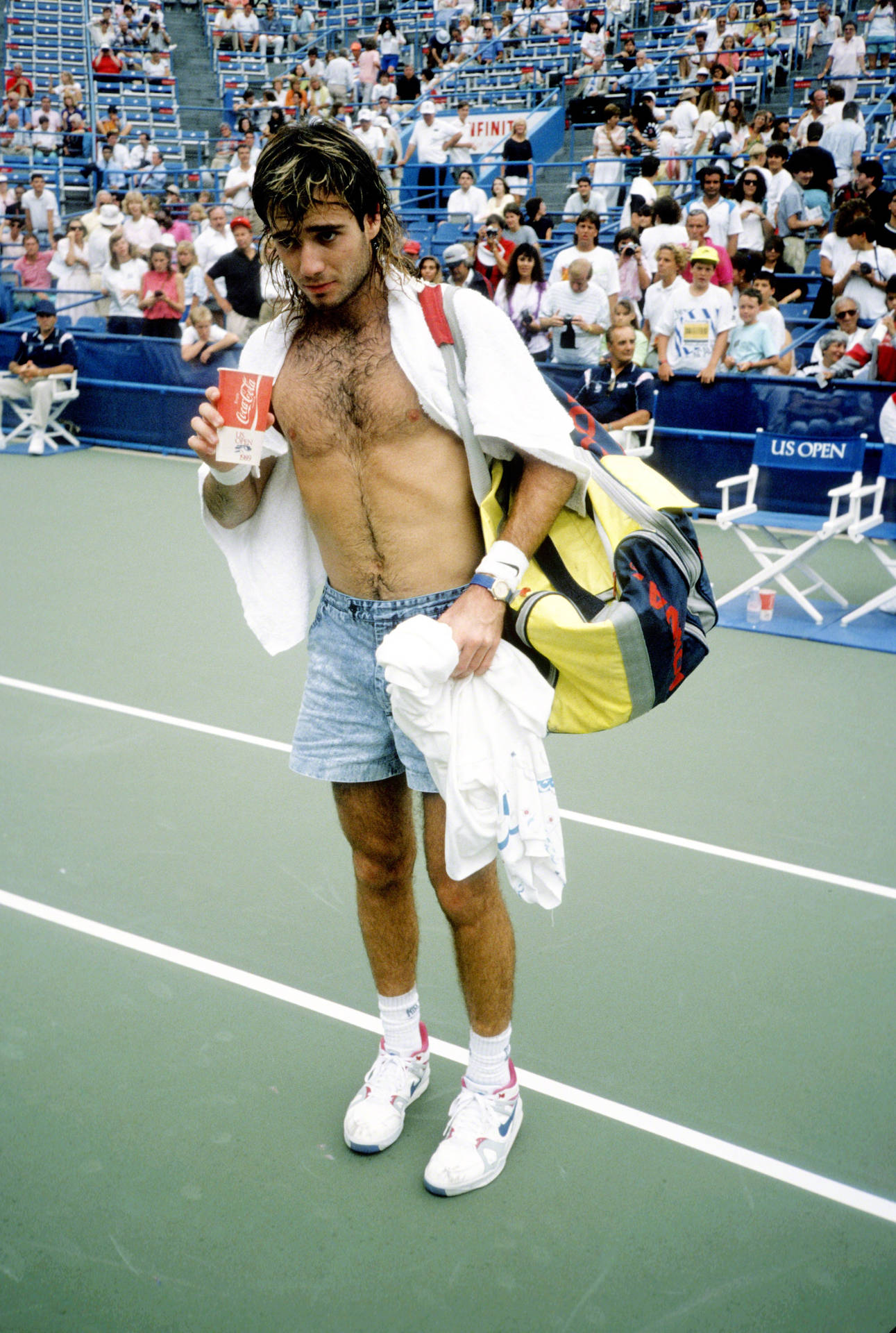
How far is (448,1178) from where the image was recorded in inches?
110

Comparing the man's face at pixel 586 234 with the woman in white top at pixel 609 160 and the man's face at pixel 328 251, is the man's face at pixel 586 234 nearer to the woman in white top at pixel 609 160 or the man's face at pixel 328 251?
the woman in white top at pixel 609 160

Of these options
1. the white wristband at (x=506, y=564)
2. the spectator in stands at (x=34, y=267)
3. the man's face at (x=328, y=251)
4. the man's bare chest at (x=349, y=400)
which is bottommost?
the spectator in stands at (x=34, y=267)

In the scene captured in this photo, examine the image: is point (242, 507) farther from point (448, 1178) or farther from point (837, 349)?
point (837, 349)

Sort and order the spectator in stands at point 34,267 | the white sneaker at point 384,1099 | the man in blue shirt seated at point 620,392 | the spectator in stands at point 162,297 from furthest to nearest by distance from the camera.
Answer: the spectator in stands at point 34,267
the spectator in stands at point 162,297
the man in blue shirt seated at point 620,392
the white sneaker at point 384,1099

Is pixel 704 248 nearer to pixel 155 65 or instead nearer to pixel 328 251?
pixel 328 251

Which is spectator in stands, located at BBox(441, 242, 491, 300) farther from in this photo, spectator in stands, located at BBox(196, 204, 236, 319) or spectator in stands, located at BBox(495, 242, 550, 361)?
spectator in stands, located at BBox(196, 204, 236, 319)

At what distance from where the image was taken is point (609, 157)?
16922 millimetres

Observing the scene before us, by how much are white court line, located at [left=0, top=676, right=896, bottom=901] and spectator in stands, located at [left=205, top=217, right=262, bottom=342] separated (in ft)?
24.9

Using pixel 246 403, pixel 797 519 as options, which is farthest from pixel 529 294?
pixel 246 403

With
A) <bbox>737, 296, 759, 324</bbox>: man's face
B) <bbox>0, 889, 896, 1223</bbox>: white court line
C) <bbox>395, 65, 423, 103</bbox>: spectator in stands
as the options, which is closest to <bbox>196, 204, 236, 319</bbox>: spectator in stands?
<bbox>737, 296, 759, 324</bbox>: man's face

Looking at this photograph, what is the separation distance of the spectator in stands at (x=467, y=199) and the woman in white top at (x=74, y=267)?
472 centimetres

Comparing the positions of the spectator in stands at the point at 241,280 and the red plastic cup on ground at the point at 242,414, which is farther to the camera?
the spectator in stands at the point at 241,280

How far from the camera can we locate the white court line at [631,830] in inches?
165

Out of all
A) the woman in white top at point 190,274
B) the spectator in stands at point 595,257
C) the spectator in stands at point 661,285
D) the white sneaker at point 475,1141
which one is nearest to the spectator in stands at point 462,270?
the spectator in stands at point 595,257
